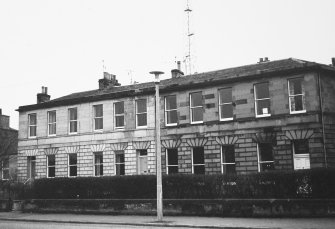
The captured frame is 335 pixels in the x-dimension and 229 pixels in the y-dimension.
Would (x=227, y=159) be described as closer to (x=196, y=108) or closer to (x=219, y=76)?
(x=196, y=108)

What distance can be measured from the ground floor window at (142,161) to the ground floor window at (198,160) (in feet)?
13.1

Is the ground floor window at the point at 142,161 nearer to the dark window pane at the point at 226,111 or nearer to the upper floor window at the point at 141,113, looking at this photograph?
the upper floor window at the point at 141,113

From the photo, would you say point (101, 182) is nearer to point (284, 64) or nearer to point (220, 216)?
point (220, 216)

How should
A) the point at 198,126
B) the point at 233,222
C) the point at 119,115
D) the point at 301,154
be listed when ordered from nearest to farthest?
the point at 233,222, the point at 301,154, the point at 198,126, the point at 119,115

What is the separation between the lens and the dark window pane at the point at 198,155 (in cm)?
2838

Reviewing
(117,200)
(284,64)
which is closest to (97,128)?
(117,200)

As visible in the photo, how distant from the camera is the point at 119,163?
31.7 m

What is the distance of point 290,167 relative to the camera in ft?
81.8

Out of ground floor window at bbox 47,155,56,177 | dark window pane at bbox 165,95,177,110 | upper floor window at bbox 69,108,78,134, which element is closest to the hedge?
ground floor window at bbox 47,155,56,177

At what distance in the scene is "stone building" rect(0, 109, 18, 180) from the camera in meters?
43.1

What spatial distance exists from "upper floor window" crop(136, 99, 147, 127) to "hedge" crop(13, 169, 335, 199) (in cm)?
634

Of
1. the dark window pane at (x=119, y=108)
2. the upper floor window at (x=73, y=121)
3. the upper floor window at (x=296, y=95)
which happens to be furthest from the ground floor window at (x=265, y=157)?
the upper floor window at (x=73, y=121)

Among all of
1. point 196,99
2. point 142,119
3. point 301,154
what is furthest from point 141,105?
point 301,154

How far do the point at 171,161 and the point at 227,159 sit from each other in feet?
14.3
